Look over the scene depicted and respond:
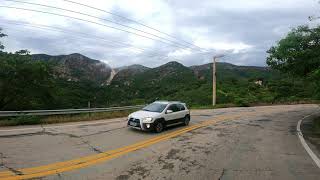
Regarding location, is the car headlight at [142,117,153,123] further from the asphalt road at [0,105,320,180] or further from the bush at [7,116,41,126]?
the bush at [7,116,41,126]

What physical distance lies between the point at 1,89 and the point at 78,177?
27.8 m

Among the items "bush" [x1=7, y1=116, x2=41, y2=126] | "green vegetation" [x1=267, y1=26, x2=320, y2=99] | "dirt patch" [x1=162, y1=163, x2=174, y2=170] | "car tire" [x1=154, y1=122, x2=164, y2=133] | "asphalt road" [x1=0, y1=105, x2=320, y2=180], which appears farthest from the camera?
"green vegetation" [x1=267, y1=26, x2=320, y2=99]

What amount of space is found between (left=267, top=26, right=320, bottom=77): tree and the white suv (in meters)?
9.28

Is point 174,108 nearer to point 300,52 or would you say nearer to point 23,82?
point 300,52

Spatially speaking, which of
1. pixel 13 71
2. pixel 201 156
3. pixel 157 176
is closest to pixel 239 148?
pixel 201 156

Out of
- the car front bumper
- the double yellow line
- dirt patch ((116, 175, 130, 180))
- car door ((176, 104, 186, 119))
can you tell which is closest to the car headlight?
Answer: the car front bumper

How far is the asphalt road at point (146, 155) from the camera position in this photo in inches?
299

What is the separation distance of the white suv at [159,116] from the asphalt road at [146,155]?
21.8 inches

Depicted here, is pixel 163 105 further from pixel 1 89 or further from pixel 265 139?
pixel 1 89

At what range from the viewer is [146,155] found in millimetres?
9695

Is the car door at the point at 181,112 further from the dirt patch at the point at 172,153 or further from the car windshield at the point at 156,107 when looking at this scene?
the dirt patch at the point at 172,153

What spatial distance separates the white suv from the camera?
47.3ft

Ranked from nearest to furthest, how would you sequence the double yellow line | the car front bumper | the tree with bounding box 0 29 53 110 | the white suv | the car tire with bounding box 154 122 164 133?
1. the double yellow line
2. the car front bumper
3. the white suv
4. the car tire with bounding box 154 122 164 133
5. the tree with bounding box 0 29 53 110

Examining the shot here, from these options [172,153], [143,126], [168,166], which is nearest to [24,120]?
[143,126]
